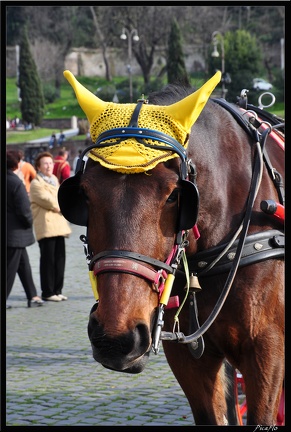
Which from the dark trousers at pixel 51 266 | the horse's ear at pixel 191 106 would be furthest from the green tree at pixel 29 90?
the horse's ear at pixel 191 106

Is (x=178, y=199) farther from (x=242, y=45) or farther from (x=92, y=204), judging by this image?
(x=242, y=45)

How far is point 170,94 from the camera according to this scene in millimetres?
3295

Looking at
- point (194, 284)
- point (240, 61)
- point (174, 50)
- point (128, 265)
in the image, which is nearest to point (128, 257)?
point (128, 265)

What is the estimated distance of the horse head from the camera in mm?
2576

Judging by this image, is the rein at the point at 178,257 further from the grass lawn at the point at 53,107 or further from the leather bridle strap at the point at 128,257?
the grass lawn at the point at 53,107

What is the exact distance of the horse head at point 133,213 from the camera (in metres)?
2.58

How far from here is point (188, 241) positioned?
3020mm

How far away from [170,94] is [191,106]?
42 centimetres

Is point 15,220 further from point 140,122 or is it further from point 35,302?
point 140,122

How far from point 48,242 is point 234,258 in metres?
6.89

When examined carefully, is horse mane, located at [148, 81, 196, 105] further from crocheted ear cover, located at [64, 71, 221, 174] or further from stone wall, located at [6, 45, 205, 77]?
stone wall, located at [6, 45, 205, 77]

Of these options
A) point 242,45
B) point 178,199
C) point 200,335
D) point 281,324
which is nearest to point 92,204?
point 178,199

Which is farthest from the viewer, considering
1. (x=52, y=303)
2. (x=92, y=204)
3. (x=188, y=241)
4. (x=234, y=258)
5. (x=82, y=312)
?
(x=52, y=303)

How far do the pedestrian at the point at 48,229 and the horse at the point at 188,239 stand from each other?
625cm
